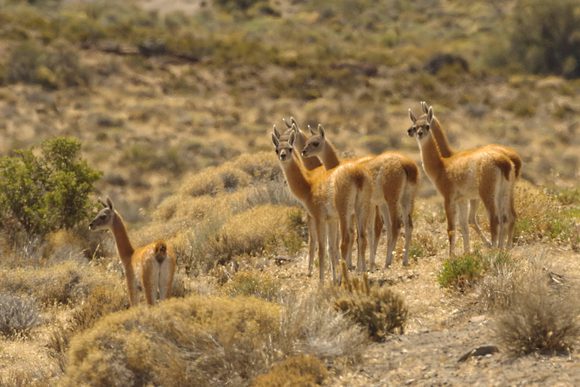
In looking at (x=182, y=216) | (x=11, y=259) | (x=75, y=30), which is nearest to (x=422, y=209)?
(x=182, y=216)

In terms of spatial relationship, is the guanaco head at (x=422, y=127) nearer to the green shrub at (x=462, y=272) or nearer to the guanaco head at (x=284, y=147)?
the guanaco head at (x=284, y=147)

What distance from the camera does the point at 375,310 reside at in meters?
8.90

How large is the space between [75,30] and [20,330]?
44.7m

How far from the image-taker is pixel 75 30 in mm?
54250

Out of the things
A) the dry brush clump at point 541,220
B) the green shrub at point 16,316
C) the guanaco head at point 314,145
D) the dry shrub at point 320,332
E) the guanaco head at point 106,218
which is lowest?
the green shrub at point 16,316

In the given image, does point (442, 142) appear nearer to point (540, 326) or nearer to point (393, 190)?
point (393, 190)

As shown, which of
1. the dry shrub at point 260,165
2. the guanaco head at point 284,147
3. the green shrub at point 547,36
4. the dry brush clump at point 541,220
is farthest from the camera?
the green shrub at point 547,36

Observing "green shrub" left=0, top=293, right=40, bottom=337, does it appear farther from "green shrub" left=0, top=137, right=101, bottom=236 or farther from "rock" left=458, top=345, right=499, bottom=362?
"rock" left=458, top=345, right=499, bottom=362

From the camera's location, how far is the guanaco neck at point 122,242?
1084 cm

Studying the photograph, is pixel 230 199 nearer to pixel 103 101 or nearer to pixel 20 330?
pixel 20 330

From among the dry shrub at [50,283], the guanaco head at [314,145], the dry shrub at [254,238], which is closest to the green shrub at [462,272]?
the guanaco head at [314,145]

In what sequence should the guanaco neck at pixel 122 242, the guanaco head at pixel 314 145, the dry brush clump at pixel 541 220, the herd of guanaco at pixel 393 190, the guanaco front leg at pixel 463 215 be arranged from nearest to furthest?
1. the guanaco neck at pixel 122 242
2. the herd of guanaco at pixel 393 190
3. the guanaco front leg at pixel 463 215
4. the dry brush clump at pixel 541 220
5. the guanaco head at pixel 314 145

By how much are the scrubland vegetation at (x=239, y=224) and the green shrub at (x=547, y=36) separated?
47.3 inches

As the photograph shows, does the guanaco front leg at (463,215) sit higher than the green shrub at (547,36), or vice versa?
the green shrub at (547,36)
